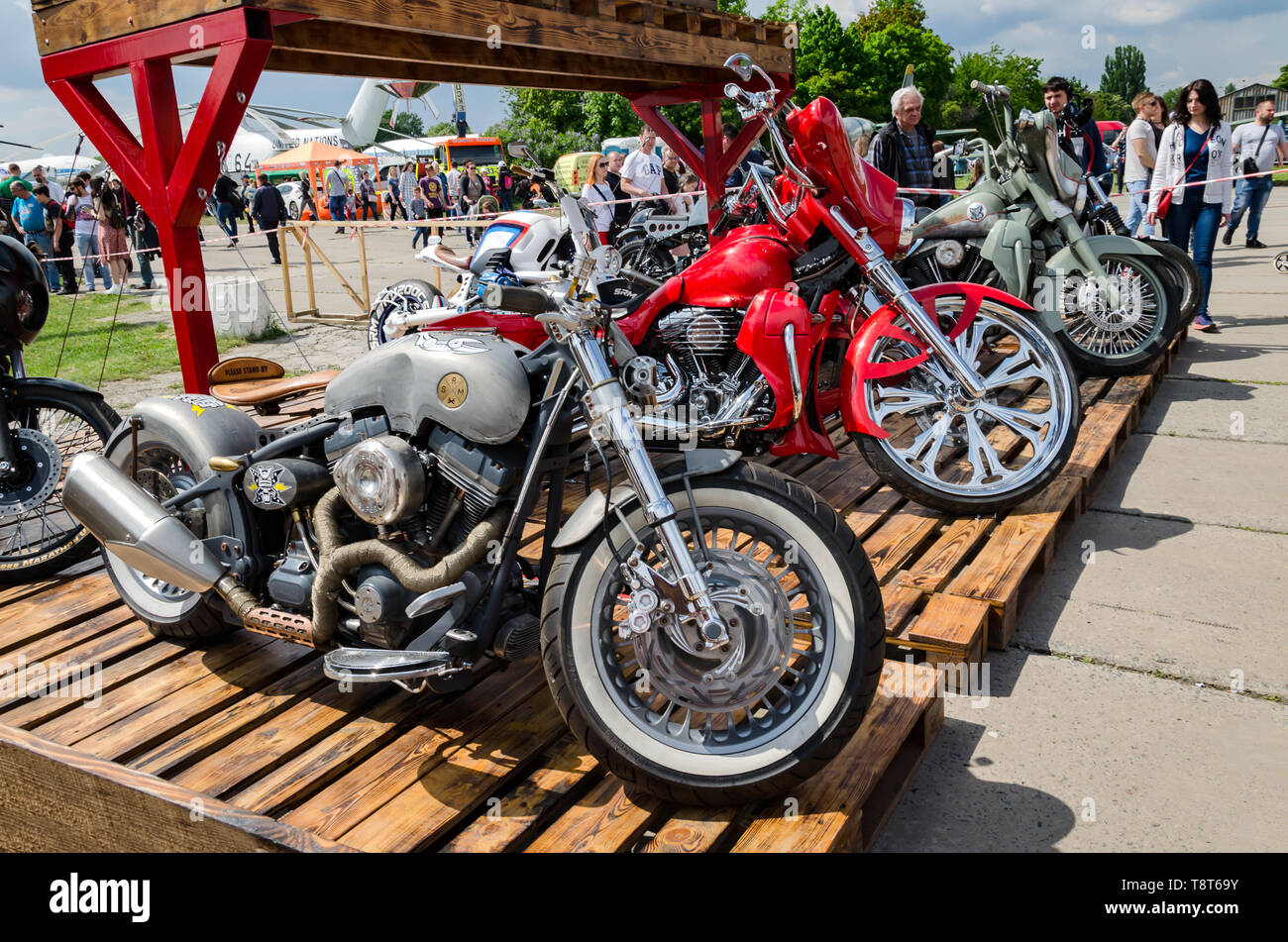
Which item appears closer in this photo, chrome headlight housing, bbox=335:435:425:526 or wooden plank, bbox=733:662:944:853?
wooden plank, bbox=733:662:944:853

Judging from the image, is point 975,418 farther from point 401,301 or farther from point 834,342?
point 401,301

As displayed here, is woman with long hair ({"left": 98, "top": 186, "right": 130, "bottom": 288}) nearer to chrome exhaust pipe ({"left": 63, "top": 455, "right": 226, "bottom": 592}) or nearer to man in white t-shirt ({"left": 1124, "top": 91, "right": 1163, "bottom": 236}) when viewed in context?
man in white t-shirt ({"left": 1124, "top": 91, "right": 1163, "bottom": 236})

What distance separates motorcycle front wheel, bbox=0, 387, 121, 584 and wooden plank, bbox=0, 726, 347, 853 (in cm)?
139

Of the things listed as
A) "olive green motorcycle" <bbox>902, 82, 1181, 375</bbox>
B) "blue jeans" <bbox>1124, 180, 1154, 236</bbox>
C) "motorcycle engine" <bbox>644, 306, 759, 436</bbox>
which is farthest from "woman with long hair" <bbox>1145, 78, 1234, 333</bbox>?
"motorcycle engine" <bbox>644, 306, 759, 436</bbox>

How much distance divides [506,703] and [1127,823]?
1.62m

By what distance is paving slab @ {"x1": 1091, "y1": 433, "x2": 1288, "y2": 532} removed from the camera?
453 centimetres

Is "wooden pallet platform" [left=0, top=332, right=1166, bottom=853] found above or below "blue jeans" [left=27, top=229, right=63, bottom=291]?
below

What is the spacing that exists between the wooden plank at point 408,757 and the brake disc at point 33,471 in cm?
210

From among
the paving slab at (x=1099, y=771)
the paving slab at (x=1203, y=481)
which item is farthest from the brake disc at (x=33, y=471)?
the paving slab at (x=1203, y=481)

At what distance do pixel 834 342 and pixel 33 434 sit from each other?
3.17m

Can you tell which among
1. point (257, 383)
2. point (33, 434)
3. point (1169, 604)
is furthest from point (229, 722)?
point (1169, 604)

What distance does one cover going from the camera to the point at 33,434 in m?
3.90
